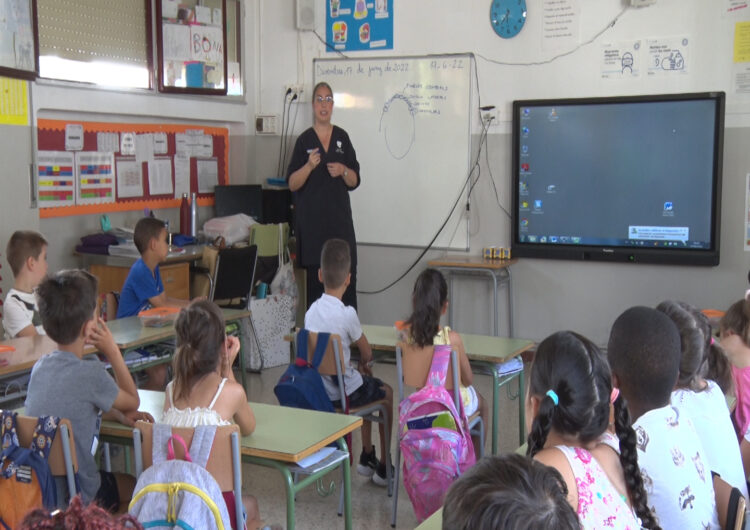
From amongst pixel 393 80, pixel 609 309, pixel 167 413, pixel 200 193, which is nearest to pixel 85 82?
pixel 200 193

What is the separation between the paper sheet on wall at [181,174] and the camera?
6.38m

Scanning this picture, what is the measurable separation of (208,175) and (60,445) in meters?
4.56

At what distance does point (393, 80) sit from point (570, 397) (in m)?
5.04

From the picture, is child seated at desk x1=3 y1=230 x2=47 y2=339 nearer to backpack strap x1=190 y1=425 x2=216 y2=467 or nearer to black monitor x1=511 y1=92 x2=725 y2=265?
backpack strap x1=190 y1=425 x2=216 y2=467

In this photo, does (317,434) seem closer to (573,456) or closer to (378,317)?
(573,456)

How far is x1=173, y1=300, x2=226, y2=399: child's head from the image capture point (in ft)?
8.30

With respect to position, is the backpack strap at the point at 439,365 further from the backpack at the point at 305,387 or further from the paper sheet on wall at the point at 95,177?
the paper sheet on wall at the point at 95,177

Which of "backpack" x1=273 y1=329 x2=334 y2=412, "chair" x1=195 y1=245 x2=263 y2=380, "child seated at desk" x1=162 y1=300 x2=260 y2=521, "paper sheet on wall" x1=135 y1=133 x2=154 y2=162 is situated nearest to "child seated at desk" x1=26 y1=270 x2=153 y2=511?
"child seated at desk" x1=162 y1=300 x2=260 y2=521

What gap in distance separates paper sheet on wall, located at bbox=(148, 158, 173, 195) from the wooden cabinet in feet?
2.73

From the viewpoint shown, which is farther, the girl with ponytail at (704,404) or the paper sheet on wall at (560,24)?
the paper sheet on wall at (560,24)

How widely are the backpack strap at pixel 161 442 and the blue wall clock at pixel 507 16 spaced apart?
4581 millimetres

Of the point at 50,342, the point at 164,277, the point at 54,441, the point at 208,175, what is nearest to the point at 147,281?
the point at 50,342

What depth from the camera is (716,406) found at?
2303mm

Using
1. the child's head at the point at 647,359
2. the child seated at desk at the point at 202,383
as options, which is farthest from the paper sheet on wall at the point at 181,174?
the child's head at the point at 647,359
